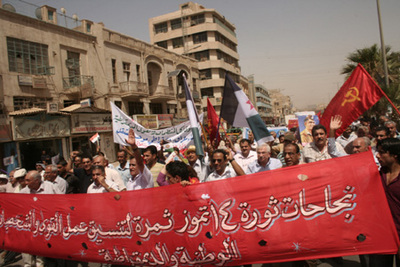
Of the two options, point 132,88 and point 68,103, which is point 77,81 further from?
point 132,88

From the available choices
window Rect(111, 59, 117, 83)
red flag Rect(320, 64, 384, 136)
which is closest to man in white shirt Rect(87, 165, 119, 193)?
red flag Rect(320, 64, 384, 136)

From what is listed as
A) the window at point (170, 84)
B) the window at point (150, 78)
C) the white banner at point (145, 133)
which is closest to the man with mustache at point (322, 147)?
the white banner at point (145, 133)

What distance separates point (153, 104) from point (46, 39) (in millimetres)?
11074

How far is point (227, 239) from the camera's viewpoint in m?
3.09

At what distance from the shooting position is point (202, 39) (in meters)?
41.6

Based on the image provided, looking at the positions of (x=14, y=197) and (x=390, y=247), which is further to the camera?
(x=14, y=197)

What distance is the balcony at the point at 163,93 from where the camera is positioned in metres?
25.9

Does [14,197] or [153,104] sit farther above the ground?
[153,104]

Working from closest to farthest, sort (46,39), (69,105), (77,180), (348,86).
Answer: (348,86) → (77,180) → (46,39) → (69,105)

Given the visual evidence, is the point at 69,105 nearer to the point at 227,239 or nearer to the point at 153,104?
the point at 153,104

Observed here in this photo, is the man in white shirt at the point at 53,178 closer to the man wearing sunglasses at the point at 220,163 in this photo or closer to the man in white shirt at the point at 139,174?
the man in white shirt at the point at 139,174

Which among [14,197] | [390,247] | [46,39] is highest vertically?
[46,39]

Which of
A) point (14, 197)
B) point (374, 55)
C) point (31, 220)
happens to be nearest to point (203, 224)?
point (31, 220)

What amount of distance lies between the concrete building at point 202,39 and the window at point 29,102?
2471 cm
